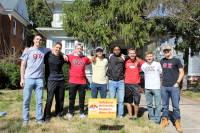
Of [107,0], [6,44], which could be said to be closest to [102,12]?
[107,0]

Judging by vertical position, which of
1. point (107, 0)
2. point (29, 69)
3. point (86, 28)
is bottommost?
point (29, 69)

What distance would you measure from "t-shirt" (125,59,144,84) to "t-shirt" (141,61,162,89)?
1.20 ft

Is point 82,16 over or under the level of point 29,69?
over

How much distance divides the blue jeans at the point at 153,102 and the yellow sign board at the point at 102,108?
1.29 meters

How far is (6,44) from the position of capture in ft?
115

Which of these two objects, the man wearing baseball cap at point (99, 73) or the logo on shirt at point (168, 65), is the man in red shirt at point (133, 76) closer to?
the man wearing baseball cap at point (99, 73)

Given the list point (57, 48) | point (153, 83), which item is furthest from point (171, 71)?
point (57, 48)

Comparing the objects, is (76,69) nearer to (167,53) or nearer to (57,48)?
(57,48)

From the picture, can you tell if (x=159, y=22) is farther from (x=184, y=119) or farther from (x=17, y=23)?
(x=17, y=23)

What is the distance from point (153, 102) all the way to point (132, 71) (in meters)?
0.98

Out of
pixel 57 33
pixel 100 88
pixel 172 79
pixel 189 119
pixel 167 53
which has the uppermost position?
pixel 57 33

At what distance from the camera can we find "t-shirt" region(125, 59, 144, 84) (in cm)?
1076

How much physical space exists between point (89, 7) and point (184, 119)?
431 inches

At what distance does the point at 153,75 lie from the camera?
1048 centimetres
